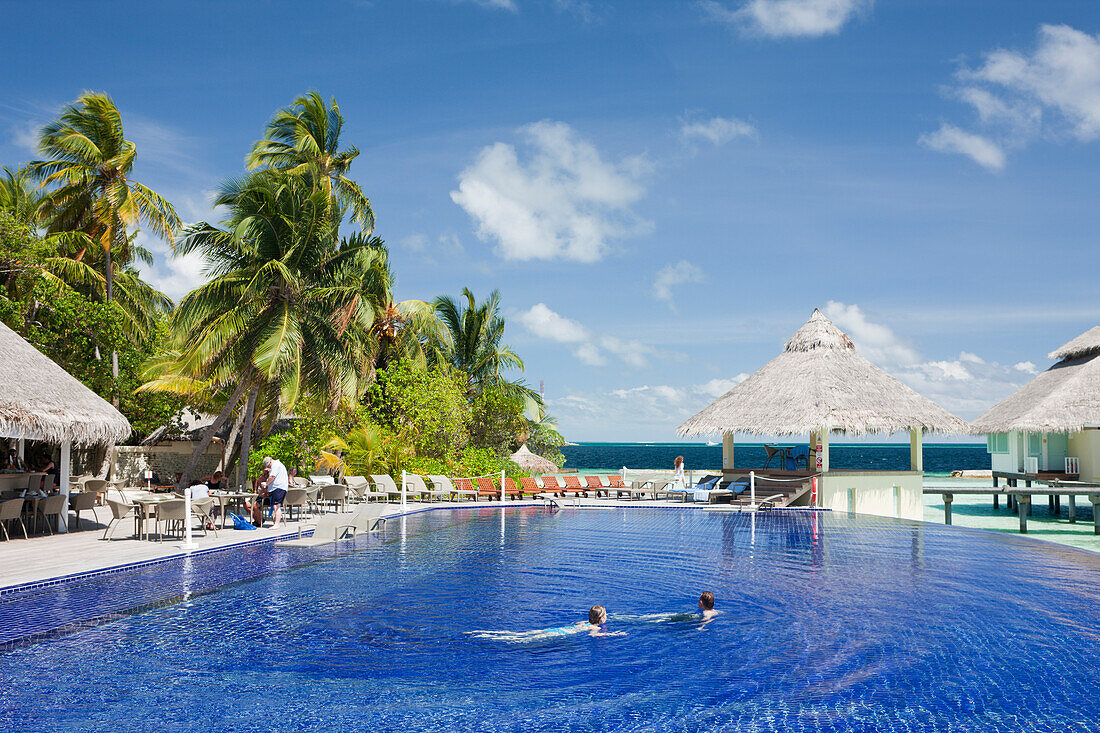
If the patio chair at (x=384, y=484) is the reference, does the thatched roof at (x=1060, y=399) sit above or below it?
above

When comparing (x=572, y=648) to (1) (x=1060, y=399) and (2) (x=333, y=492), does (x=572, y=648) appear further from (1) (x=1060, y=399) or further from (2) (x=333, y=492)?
(1) (x=1060, y=399)

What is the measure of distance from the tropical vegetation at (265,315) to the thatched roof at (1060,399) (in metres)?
15.3

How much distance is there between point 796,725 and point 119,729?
424 cm

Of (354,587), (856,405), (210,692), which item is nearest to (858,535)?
(856,405)

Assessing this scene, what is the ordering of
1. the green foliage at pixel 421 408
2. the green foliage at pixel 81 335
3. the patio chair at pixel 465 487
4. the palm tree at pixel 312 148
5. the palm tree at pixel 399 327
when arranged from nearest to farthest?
the green foliage at pixel 81 335 → the patio chair at pixel 465 487 → the green foliage at pixel 421 408 → the palm tree at pixel 312 148 → the palm tree at pixel 399 327

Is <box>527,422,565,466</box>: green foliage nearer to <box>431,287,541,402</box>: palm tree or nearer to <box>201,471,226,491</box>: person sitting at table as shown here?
<box>431,287,541,402</box>: palm tree

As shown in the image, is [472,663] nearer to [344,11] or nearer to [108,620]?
[108,620]

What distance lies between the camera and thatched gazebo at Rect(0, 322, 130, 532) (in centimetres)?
1163

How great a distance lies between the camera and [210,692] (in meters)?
5.64

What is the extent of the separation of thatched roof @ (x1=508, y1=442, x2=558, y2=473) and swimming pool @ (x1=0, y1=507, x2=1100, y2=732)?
16.0 m

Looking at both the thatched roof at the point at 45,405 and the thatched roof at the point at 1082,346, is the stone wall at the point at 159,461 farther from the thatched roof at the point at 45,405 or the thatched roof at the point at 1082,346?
the thatched roof at the point at 1082,346

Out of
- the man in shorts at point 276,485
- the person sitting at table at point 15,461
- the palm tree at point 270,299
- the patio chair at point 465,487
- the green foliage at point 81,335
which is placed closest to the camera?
the man in shorts at point 276,485

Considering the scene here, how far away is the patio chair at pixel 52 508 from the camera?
1194 centimetres

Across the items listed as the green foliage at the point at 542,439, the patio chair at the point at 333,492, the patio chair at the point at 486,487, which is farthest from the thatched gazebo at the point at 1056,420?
the patio chair at the point at 333,492
